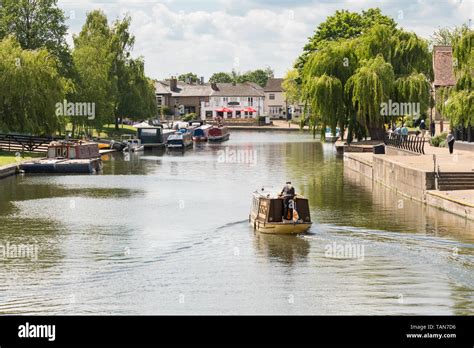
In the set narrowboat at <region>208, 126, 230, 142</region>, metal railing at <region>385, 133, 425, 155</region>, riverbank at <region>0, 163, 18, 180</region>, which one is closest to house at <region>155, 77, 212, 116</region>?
narrowboat at <region>208, 126, 230, 142</region>

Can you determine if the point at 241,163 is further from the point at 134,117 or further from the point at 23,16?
the point at 134,117

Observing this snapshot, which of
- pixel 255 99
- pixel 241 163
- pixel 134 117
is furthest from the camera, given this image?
pixel 255 99

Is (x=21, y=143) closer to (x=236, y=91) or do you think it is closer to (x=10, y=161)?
(x=10, y=161)

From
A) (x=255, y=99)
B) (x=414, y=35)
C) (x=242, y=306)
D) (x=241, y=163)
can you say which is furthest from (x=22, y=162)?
(x=255, y=99)

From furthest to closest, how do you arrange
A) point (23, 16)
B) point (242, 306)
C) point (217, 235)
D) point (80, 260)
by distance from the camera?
point (23, 16) < point (217, 235) < point (80, 260) < point (242, 306)

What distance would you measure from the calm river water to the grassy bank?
38.5 ft

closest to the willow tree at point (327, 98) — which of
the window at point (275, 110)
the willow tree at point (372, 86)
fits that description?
the willow tree at point (372, 86)

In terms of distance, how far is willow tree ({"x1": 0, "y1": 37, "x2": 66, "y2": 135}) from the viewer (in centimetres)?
7119

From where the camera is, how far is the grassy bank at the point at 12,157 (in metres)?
64.4

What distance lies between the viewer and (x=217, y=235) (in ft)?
116

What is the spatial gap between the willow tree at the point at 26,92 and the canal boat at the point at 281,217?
4046 centimetres

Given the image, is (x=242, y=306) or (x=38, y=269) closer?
(x=242, y=306)

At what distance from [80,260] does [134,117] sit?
3042 inches

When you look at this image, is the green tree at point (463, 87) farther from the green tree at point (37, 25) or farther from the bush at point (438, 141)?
the green tree at point (37, 25)
